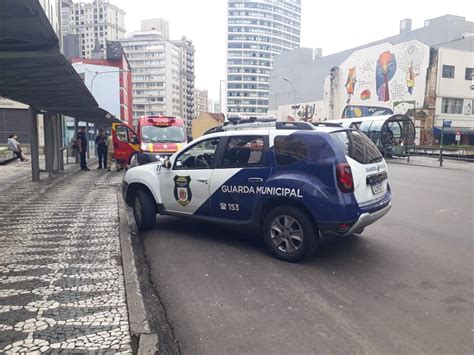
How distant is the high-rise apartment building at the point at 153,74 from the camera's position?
148000 millimetres

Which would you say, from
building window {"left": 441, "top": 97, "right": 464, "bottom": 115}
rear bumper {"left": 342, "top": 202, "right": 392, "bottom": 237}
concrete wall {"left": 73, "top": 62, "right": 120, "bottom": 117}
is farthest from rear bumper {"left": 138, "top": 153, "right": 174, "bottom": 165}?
concrete wall {"left": 73, "top": 62, "right": 120, "bottom": 117}

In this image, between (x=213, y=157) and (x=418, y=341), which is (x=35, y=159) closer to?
(x=213, y=157)

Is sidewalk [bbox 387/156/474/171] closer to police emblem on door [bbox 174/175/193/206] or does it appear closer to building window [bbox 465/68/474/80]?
police emblem on door [bbox 174/175/193/206]

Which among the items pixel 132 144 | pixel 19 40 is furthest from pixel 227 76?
pixel 19 40

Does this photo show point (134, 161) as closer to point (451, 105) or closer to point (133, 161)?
point (133, 161)

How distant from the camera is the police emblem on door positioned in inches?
254

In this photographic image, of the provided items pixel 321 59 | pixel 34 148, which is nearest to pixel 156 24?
pixel 321 59

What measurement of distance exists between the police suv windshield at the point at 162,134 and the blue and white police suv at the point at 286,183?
927 cm

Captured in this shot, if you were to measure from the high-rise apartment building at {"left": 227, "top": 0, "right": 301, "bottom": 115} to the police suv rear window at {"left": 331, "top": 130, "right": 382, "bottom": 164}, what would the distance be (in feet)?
472

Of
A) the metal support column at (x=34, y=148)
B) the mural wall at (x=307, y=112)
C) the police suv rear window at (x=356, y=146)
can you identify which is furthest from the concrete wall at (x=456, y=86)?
the police suv rear window at (x=356, y=146)

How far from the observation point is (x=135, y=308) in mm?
3869

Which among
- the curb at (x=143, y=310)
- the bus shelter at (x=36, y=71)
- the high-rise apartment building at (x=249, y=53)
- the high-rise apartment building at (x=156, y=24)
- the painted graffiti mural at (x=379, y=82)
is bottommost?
the curb at (x=143, y=310)

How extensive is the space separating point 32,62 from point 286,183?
18.0ft

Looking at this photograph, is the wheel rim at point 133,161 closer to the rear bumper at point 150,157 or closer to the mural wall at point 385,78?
the rear bumper at point 150,157
